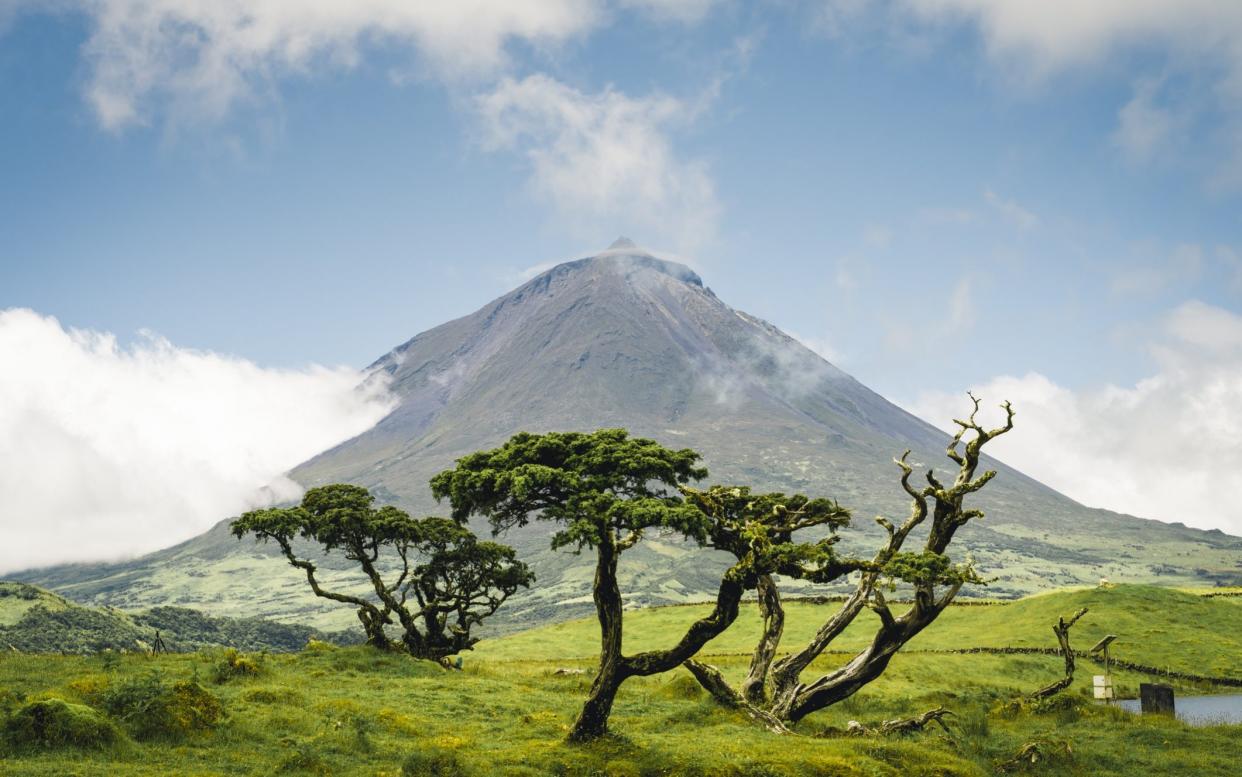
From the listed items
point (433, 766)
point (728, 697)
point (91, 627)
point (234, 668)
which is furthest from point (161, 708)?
point (91, 627)

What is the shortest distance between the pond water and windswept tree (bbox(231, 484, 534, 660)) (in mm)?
31962

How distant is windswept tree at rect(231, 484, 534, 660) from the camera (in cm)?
4209

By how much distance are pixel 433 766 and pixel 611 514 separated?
769cm

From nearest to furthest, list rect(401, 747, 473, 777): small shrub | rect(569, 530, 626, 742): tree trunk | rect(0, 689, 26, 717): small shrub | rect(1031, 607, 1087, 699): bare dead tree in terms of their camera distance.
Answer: rect(401, 747, 473, 777): small shrub → rect(0, 689, 26, 717): small shrub → rect(569, 530, 626, 742): tree trunk → rect(1031, 607, 1087, 699): bare dead tree

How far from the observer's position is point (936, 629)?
62.8 meters

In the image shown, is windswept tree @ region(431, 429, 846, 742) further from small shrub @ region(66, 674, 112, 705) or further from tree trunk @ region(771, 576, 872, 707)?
small shrub @ region(66, 674, 112, 705)

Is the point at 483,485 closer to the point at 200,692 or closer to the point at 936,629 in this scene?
the point at 200,692

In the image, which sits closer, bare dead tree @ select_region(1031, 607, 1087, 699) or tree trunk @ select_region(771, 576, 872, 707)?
tree trunk @ select_region(771, 576, 872, 707)

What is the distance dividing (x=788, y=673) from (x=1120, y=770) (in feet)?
35.3

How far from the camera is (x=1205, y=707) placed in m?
41.5

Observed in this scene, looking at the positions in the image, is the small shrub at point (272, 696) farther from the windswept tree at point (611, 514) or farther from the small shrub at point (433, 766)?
the small shrub at point (433, 766)

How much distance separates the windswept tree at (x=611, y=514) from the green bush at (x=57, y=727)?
35.0 feet

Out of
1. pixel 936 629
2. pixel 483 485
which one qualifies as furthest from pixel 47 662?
pixel 936 629

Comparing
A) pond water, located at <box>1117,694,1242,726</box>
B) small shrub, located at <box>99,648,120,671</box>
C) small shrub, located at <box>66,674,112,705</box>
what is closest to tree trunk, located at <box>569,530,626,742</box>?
small shrub, located at <box>66,674,112,705</box>
